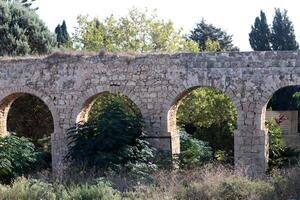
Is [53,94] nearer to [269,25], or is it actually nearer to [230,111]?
[230,111]

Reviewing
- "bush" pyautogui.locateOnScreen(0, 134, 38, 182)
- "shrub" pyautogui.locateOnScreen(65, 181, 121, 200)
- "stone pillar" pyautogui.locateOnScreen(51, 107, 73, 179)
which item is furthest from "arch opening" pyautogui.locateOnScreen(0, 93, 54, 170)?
"shrub" pyautogui.locateOnScreen(65, 181, 121, 200)

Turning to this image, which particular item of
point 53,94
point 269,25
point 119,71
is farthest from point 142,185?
point 269,25

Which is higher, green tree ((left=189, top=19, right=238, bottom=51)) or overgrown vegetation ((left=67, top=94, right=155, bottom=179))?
green tree ((left=189, top=19, right=238, bottom=51))

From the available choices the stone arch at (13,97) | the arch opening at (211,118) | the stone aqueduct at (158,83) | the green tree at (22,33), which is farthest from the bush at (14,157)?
the green tree at (22,33)

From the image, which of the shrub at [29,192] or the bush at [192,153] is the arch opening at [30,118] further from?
the shrub at [29,192]

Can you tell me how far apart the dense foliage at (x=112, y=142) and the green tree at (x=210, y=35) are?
61.2 feet

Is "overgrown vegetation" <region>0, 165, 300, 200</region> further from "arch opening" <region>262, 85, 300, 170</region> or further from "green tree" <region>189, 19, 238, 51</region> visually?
"green tree" <region>189, 19, 238, 51</region>

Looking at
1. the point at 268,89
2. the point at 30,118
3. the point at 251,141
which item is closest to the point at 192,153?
the point at 251,141

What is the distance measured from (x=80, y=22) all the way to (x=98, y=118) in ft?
39.3

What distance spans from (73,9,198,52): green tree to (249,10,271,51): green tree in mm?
5600

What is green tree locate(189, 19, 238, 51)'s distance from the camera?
30312 mm

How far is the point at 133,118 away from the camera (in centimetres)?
1225

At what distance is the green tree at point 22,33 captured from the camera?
2116cm

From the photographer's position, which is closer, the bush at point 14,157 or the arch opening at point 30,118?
the bush at point 14,157
